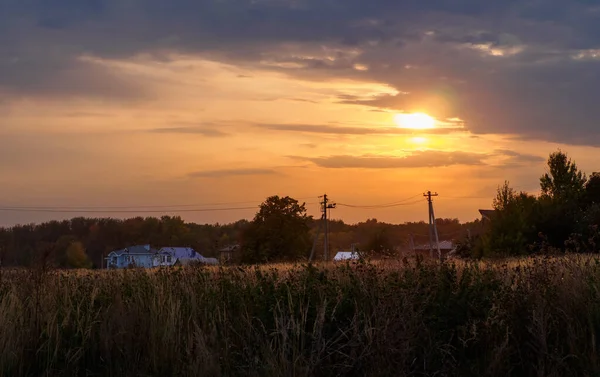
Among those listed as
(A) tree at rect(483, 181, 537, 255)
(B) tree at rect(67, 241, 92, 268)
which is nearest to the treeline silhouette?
(B) tree at rect(67, 241, 92, 268)

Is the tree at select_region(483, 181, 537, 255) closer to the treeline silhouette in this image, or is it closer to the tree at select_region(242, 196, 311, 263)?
the treeline silhouette

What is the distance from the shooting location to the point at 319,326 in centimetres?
795

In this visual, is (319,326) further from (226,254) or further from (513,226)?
(513,226)

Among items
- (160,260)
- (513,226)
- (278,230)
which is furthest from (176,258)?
(278,230)

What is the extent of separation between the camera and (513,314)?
28.7 ft

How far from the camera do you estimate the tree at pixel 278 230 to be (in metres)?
75.7

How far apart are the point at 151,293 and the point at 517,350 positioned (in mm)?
5060

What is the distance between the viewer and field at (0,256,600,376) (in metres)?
7.83

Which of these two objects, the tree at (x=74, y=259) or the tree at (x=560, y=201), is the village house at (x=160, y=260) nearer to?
the tree at (x=74, y=259)

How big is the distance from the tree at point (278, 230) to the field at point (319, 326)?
212 feet

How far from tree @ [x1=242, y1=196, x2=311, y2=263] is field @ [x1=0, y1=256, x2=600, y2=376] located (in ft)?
212

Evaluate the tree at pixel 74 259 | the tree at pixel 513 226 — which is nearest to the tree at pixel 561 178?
the tree at pixel 513 226

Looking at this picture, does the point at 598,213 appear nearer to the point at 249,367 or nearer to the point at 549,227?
the point at 549,227

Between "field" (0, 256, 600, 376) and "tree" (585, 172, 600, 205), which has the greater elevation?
"tree" (585, 172, 600, 205)
